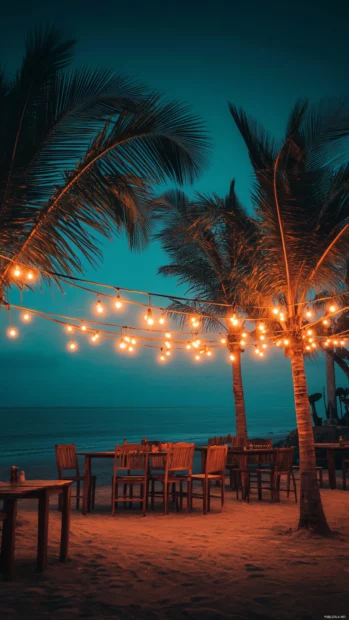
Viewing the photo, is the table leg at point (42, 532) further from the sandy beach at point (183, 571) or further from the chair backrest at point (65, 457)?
the chair backrest at point (65, 457)

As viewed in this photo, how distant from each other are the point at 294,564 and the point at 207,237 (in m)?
8.64

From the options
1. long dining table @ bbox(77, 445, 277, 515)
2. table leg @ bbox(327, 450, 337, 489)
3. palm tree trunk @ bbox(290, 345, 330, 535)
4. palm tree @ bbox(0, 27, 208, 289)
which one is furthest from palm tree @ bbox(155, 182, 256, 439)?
palm tree @ bbox(0, 27, 208, 289)

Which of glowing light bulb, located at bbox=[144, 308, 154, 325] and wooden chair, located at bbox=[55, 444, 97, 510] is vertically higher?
glowing light bulb, located at bbox=[144, 308, 154, 325]

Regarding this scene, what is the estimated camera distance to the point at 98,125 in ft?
20.1

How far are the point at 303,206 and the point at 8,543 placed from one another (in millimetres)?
5202

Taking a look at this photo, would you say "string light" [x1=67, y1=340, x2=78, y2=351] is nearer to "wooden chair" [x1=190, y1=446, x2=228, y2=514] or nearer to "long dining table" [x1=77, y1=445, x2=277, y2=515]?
"long dining table" [x1=77, y1=445, x2=277, y2=515]

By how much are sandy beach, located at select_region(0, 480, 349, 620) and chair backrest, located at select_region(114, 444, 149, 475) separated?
0.76 metres

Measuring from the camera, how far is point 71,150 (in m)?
6.09

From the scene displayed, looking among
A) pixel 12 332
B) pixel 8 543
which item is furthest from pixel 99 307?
pixel 8 543

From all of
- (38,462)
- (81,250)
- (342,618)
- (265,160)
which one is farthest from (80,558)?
(38,462)

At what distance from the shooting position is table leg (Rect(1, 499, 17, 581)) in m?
4.30

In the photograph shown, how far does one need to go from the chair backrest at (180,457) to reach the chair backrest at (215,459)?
0.27 m

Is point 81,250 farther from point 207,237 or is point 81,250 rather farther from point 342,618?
point 207,237

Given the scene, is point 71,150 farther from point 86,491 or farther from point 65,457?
point 65,457
